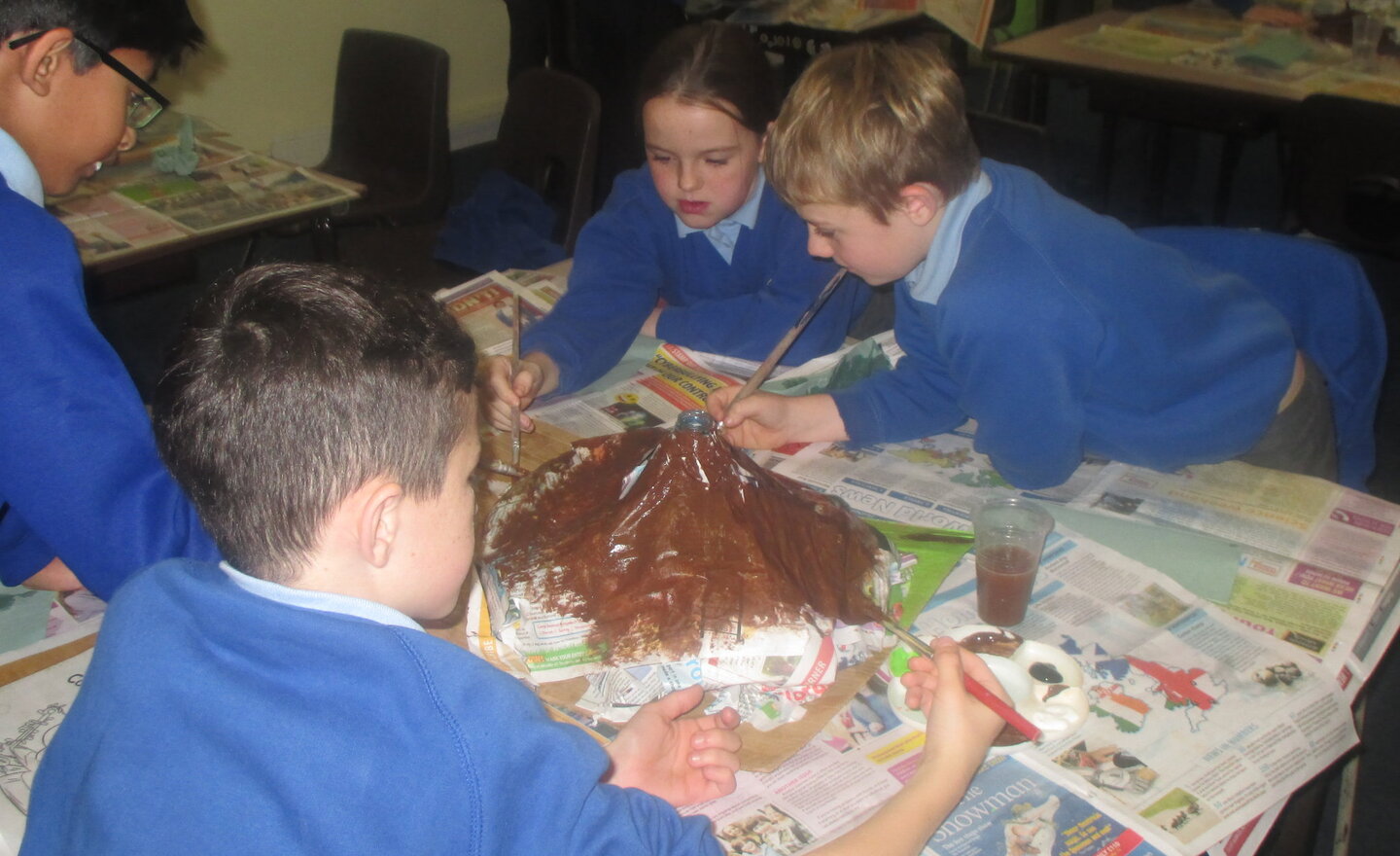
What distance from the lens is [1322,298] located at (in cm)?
143

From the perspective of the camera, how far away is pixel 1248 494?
48.1 inches

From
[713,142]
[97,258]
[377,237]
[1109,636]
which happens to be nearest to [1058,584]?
[1109,636]

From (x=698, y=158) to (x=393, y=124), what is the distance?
64.4 inches

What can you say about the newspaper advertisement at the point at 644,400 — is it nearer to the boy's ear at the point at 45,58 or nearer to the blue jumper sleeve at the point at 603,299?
the blue jumper sleeve at the point at 603,299

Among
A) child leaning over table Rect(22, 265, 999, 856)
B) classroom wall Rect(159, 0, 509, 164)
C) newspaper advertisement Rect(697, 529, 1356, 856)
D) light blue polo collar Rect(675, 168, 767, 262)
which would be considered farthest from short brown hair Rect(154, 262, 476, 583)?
classroom wall Rect(159, 0, 509, 164)

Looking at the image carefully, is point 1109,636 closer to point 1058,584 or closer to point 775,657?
point 1058,584

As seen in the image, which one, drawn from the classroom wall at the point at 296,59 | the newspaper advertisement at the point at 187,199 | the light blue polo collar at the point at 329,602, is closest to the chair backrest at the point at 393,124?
the newspaper advertisement at the point at 187,199

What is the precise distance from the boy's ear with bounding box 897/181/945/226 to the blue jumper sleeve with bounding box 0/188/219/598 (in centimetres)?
85

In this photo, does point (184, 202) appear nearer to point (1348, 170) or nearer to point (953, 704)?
point (953, 704)

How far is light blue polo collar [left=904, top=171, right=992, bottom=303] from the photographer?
4.09 feet

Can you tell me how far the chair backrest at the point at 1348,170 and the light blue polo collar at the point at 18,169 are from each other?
7.60 feet

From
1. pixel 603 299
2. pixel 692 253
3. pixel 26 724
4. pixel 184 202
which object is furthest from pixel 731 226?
pixel 184 202

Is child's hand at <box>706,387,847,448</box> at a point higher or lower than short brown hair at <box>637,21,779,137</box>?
lower

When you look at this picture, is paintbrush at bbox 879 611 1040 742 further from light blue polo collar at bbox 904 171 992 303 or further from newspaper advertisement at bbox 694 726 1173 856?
light blue polo collar at bbox 904 171 992 303
